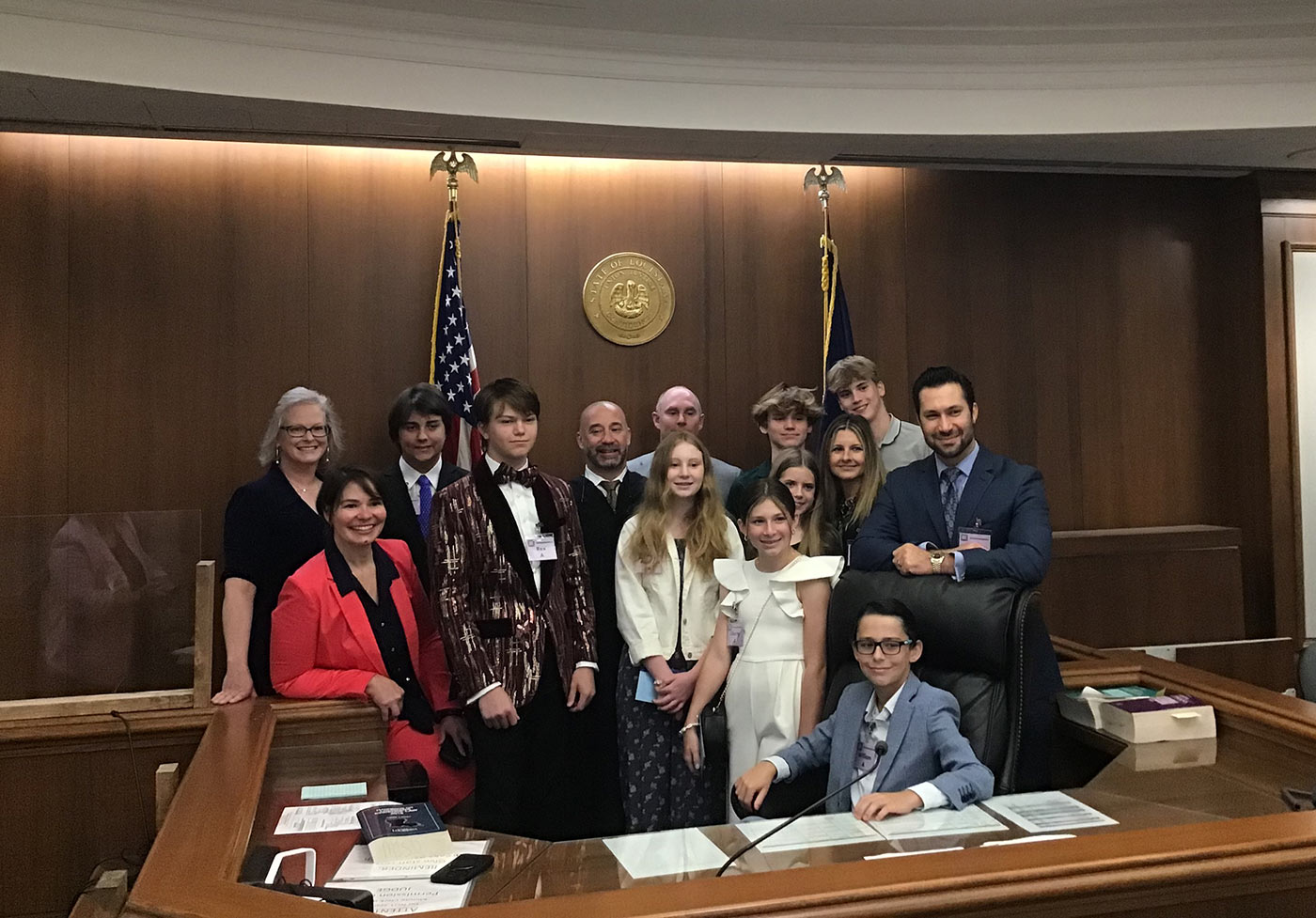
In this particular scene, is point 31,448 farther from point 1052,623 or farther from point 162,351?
point 1052,623

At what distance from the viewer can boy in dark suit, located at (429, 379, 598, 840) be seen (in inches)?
122

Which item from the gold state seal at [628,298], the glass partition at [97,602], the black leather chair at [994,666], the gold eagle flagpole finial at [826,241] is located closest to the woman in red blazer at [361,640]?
the glass partition at [97,602]

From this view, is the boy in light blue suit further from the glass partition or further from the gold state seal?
the gold state seal

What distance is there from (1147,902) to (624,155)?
4.17 m

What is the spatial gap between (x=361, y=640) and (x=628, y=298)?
2784 mm

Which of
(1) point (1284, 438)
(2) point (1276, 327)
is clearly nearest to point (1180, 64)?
(2) point (1276, 327)

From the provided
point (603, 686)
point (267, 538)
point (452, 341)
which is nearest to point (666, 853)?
point (603, 686)

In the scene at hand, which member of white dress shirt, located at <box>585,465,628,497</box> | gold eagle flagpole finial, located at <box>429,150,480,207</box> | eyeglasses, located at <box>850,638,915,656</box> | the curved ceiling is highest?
the curved ceiling

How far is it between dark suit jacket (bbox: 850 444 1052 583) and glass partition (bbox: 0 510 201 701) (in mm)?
2050

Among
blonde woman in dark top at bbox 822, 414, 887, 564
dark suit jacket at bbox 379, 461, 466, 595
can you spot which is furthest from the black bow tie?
blonde woman in dark top at bbox 822, 414, 887, 564

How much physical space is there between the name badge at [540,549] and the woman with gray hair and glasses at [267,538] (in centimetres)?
69

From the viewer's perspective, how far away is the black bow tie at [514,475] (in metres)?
3.22

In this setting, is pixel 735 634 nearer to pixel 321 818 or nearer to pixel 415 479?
pixel 321 818

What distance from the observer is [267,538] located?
3363 mm
